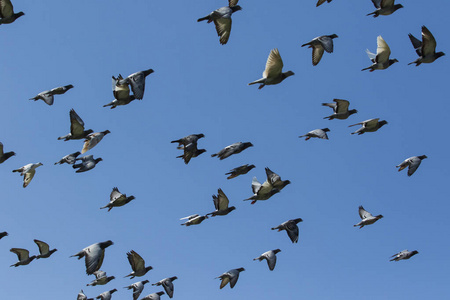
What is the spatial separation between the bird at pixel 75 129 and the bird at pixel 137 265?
6.57m

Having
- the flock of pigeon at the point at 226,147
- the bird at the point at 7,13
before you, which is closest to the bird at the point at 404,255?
the flock of pigeon at the point at 226,147

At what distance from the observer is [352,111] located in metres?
34.1

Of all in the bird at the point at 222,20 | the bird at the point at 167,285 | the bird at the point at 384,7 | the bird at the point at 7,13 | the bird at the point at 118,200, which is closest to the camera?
the bird at the point at 222,20

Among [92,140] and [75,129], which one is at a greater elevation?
[75,129]

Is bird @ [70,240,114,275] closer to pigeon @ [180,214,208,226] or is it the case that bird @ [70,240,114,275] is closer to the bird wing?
pigeon @ [180,214,208,226]

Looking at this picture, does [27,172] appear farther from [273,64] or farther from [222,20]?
[273,64]

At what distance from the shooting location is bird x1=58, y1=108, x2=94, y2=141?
32.6 m

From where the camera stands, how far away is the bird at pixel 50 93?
3359 cm

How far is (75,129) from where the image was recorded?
32.8 m

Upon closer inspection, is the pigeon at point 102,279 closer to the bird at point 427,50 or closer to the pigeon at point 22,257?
the pigeon at point 22,257

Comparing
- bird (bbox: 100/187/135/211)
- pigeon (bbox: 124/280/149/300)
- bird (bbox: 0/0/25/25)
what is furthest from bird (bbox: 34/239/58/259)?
bird (bbox: 0/0/25/25)

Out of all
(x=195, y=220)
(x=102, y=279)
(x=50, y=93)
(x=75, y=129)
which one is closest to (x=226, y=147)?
(x=195, y=220)

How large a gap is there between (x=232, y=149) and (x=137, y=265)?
333 inches

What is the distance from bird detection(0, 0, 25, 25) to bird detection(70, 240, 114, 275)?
10.9 metres
